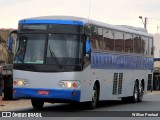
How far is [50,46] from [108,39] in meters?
3.88

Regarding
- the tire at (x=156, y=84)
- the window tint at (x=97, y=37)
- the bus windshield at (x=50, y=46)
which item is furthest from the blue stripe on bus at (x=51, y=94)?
the tire at (x=156, y=84)

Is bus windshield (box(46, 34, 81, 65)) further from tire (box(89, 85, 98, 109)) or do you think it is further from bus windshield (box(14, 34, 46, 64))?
tire (box(89, 85, 98, 109))

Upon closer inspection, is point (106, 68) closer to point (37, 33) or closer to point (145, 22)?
point (37, 33)

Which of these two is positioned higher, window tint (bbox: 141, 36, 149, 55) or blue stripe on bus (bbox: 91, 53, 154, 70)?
window tint (bbox: 141, 36, 149, 55)

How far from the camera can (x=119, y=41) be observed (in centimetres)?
2450

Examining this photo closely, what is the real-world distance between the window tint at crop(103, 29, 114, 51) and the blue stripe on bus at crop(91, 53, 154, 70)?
12.1 inches

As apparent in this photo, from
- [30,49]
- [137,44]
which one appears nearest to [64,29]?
[30,49]

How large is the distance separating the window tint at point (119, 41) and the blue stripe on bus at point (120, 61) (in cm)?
27

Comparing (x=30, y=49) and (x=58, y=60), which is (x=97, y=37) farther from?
(x=30, y=49)

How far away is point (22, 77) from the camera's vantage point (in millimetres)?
19938

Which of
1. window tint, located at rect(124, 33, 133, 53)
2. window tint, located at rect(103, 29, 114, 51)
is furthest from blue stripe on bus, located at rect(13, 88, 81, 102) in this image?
window tint, located at rect(124, 33, 133, 53)

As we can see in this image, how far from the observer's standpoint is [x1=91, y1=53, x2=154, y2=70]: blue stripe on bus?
21875mm

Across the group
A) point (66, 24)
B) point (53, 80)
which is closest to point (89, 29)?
point (66, 24)

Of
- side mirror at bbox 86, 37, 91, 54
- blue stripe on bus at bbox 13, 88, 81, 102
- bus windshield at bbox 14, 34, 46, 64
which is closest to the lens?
blue stripe on bus at bbox 13, 88, 81, 102
